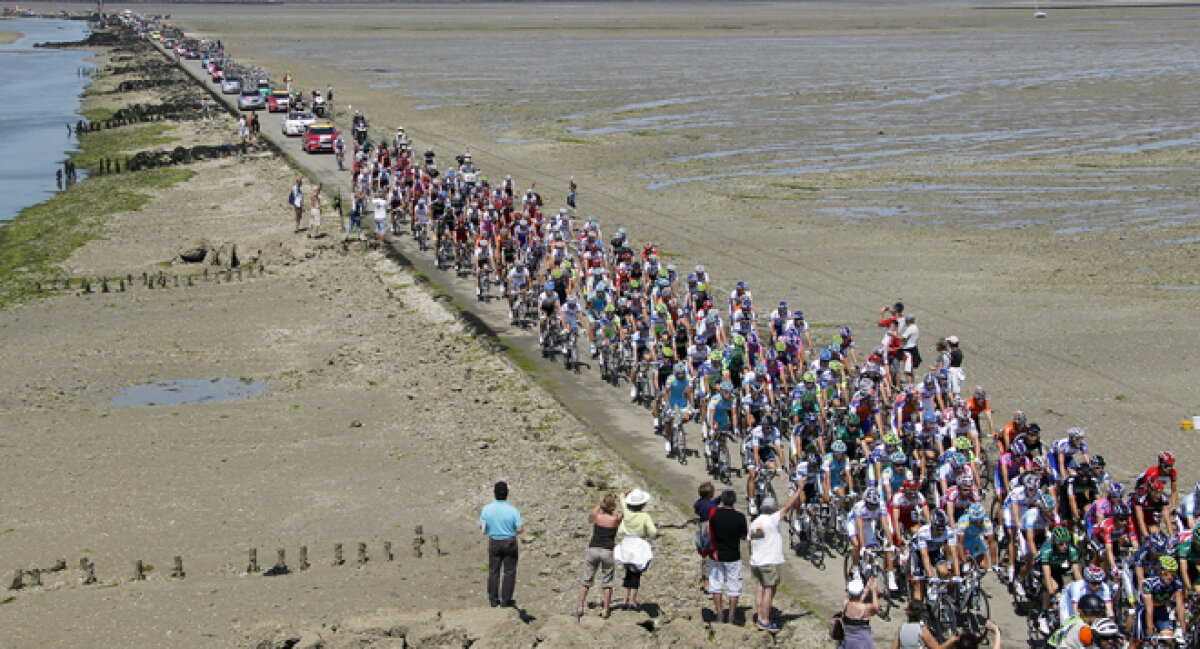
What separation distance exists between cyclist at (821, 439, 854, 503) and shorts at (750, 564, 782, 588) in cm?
245

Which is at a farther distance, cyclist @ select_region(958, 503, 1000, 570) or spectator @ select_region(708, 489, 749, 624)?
cyclist @ select_region(958, 503, 1000, 570)

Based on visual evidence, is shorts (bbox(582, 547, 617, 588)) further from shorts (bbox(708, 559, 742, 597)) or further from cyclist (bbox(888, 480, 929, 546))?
cyclist (bbox(888, 480, 929, 546))

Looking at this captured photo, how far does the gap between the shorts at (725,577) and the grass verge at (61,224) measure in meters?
25.2

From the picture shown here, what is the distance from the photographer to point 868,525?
1452 centimetres

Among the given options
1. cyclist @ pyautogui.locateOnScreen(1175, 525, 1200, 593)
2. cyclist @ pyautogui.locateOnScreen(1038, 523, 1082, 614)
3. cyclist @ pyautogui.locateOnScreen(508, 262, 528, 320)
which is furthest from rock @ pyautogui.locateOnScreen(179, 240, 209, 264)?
cyclist @ pyautogui.locateOnScreen(1175, 525, 1200, 593)

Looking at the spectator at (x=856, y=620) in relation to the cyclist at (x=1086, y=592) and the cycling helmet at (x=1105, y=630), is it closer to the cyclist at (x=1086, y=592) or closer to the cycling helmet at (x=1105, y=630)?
the cycling helmet at (x=1105, y=630)

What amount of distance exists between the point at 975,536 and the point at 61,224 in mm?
38697

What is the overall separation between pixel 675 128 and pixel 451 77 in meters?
34.2

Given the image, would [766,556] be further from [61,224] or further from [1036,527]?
[61,224]

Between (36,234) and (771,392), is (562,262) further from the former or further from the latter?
(36,234)

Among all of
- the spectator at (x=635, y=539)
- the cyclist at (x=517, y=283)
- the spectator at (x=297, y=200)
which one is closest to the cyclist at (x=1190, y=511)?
the spectator at (x=635, y=539)

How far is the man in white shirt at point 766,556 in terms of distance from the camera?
1349 cm

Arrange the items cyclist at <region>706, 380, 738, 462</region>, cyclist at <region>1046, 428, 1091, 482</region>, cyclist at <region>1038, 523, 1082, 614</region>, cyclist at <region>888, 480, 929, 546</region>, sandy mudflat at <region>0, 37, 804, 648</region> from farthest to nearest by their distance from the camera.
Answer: cyclist at <region>706, 380, 738, 462</region>
cyclist at <region>1046, 428, 1091, 482</region>
sandy mudflat at <region>0, 37, 804, 648</region>
cyclist at <region>888, 480, 929, 546</region>
cyclist at <region>1038, 523, 1082, 614</region>

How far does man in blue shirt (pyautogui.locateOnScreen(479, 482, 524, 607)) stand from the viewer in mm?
13953
